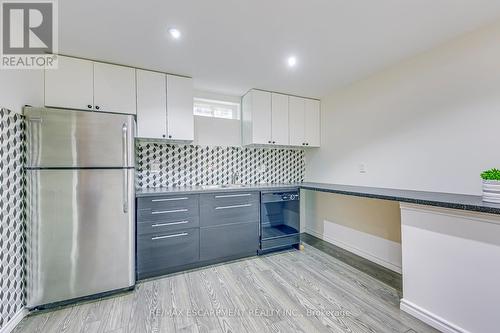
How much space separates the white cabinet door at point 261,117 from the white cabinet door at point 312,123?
0.72m

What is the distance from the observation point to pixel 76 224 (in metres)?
1.89

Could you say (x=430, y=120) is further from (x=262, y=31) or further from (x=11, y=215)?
(x=11, y=215)

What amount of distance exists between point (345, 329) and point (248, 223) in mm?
1496

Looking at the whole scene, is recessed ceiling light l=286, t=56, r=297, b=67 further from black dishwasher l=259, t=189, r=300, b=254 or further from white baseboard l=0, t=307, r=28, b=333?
white baseboard l=0, t=307, r=28, b=333

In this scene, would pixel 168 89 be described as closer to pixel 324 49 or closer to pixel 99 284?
pixel 324 49

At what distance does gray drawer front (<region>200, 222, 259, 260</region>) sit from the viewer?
255cm

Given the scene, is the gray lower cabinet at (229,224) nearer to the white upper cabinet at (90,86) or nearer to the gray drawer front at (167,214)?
the gray drawer front at (167,214)

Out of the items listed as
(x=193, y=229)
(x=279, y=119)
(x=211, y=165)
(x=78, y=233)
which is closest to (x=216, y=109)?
(x=211, y=165)

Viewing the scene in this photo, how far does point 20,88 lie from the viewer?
5.77 feet

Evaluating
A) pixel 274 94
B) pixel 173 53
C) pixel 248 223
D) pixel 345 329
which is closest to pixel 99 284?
pixel 248 223

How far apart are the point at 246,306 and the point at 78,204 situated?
69.2 inches

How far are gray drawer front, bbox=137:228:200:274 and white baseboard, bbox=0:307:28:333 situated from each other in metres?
0.85

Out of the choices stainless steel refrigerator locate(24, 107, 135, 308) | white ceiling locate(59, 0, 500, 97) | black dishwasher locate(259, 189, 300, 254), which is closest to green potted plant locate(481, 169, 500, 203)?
white ceiling locate(59, 0, 500, 97)

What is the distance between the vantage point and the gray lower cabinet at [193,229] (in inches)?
90.0
